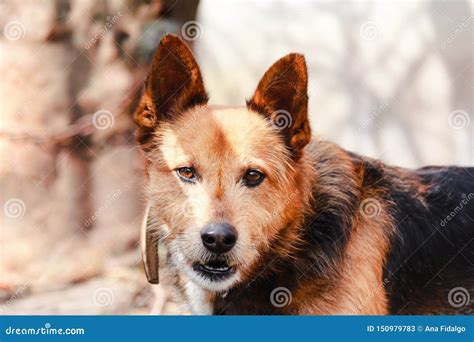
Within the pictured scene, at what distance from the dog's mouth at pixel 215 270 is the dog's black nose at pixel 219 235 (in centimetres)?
16

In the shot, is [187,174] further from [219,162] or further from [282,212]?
[282,212]

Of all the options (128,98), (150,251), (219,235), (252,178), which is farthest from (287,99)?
(128,98)

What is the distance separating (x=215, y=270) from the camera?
2.84 meters

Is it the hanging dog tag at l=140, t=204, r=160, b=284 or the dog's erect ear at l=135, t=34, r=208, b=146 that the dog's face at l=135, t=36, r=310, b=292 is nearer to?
the dog's erect ear at l=135, t=34, r=208, b=146

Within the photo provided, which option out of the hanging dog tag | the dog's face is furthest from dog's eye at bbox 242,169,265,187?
the hanging dog tag

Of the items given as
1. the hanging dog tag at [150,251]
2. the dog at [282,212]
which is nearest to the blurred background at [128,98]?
the hanging dog tag at [150,251]

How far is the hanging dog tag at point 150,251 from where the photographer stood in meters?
3.13

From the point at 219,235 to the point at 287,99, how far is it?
726 mm

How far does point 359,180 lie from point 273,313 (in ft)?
2.60

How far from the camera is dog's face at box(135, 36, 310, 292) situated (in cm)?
273

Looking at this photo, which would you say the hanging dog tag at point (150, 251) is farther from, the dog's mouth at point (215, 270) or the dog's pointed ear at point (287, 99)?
the dog's pointed ear at point (287, 99)

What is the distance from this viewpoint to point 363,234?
9.64ft

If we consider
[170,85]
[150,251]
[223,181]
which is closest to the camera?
[223,181]
